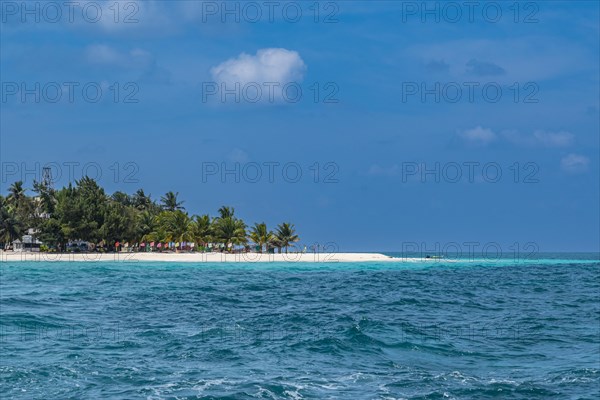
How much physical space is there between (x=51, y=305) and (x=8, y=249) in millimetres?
103390

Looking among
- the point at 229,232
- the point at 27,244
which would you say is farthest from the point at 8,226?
the point at 229,232

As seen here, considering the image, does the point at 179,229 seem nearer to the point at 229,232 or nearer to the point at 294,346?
the point at 229,232

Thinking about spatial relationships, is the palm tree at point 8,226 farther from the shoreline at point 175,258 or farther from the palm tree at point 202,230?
the palm tree at point 202,230

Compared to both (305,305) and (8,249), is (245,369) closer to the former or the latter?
(305,305)

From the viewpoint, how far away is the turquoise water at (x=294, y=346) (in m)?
16.7

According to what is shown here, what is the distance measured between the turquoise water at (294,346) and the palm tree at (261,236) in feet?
285

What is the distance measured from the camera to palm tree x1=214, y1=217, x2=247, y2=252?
123 meters

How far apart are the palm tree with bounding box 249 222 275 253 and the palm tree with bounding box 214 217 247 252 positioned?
291 centimetres

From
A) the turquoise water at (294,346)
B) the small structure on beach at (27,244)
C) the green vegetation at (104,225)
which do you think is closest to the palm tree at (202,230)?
the green vegetation at (104,225)

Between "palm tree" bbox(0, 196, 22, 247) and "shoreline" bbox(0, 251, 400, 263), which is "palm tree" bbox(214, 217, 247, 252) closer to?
"shoreline" bbox(0, 251, 400, 263)

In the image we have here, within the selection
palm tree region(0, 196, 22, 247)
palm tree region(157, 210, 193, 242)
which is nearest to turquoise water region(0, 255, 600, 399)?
palm tree region(157, 210, 193, 242)

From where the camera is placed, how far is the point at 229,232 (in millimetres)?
123375

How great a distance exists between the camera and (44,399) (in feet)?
51.1

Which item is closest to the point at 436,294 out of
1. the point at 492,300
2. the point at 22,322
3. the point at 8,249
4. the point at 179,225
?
the point at 492,300
